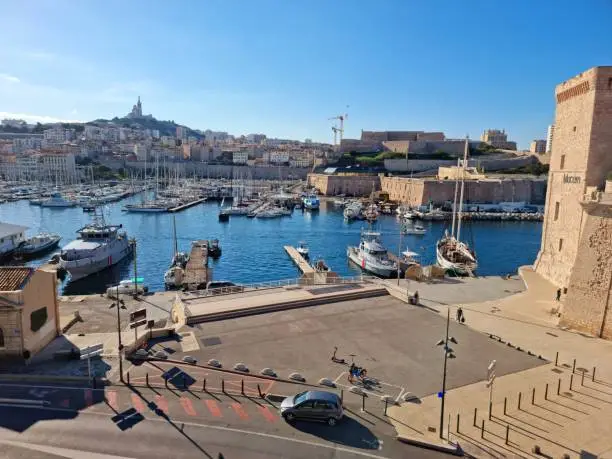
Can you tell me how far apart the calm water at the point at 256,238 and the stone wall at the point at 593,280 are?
21806 millimetres

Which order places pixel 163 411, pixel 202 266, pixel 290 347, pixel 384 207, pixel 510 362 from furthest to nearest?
pixel 384 207, pixel 202 266, pixel 290 347, pixel 510 362, pixel 163 411

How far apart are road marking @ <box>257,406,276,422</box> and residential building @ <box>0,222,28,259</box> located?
3983 centimetres

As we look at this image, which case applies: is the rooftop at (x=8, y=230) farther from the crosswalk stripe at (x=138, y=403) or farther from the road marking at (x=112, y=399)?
the crosswalk stripe at (x=138, y=403)

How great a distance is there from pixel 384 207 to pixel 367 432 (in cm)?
7054

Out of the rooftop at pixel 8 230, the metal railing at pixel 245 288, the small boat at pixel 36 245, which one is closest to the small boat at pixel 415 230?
the metal railing at pixel 245 288

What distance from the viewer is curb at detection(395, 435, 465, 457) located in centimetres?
959

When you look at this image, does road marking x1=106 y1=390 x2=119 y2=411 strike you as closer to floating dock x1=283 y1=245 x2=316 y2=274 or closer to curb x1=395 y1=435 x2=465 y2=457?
curb x1=395 y1=435 x2=465 y2=457

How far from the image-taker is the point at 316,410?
1052 cm

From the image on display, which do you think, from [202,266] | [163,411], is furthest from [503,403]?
[202,266]

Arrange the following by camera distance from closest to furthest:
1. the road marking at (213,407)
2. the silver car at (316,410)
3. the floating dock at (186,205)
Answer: the silver car at (316,410)
the road marking at (213,407)
the floating dock at (186,205)

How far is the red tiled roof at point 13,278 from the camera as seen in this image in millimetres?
13978

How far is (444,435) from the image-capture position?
10.1m

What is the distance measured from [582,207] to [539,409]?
9.75m

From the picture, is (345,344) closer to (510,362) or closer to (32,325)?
(510,362)
